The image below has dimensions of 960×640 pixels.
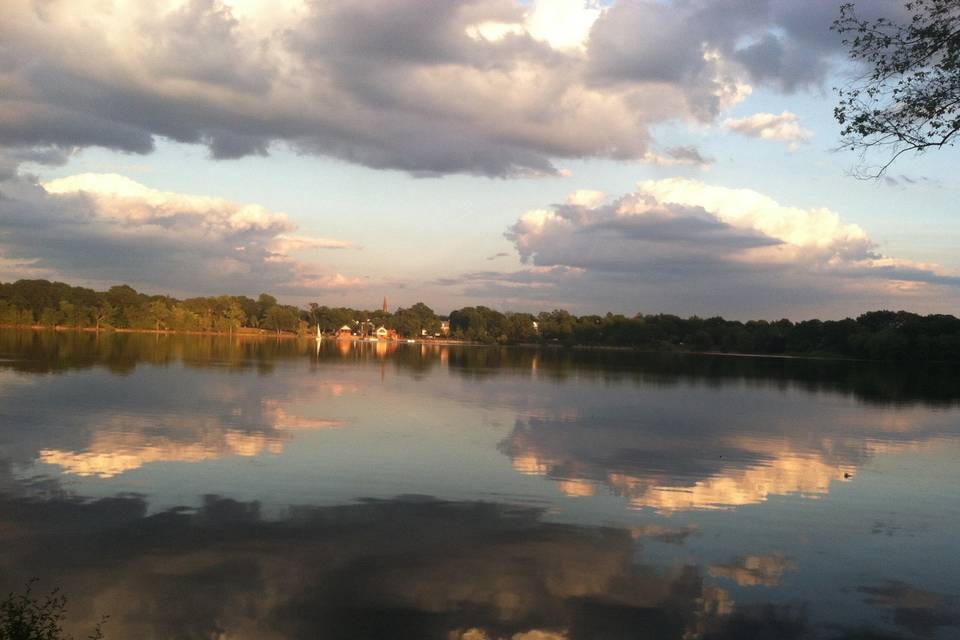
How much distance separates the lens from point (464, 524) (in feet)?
Answer: 45.0

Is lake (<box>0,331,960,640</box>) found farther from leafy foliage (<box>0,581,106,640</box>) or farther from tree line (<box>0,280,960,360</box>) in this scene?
tree line (<box>0,280,960,360</box>)

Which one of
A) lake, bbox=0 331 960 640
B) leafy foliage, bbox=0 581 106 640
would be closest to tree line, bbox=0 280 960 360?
lake, bbox=0 331 960 640

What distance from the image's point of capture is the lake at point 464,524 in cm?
973

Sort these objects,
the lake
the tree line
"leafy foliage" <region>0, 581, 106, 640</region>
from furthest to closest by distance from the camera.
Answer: the tree line
the lake
"leafy foliage" <region>0, 581, 106, 640</region>

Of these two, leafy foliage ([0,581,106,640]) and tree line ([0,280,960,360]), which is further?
tree line ([0,280,960,360])

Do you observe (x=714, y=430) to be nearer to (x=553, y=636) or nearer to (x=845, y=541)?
(x=845, y=541)

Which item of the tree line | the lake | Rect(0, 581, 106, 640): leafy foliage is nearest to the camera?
Rect(0, 581, 106, 640): leafy foliage

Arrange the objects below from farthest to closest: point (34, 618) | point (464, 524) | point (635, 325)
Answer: point (635, 325) < point (464, 524) < point (34, 618)

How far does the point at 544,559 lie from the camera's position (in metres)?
11.9

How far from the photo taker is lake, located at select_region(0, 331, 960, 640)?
9727 mm

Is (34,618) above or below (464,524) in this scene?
above

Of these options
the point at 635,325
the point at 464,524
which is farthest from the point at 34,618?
the point at 635,325

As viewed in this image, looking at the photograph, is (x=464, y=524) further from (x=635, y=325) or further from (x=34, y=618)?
(x=635, y=325)

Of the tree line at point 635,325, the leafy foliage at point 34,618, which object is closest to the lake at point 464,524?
the leafy foliage at point 34,618
